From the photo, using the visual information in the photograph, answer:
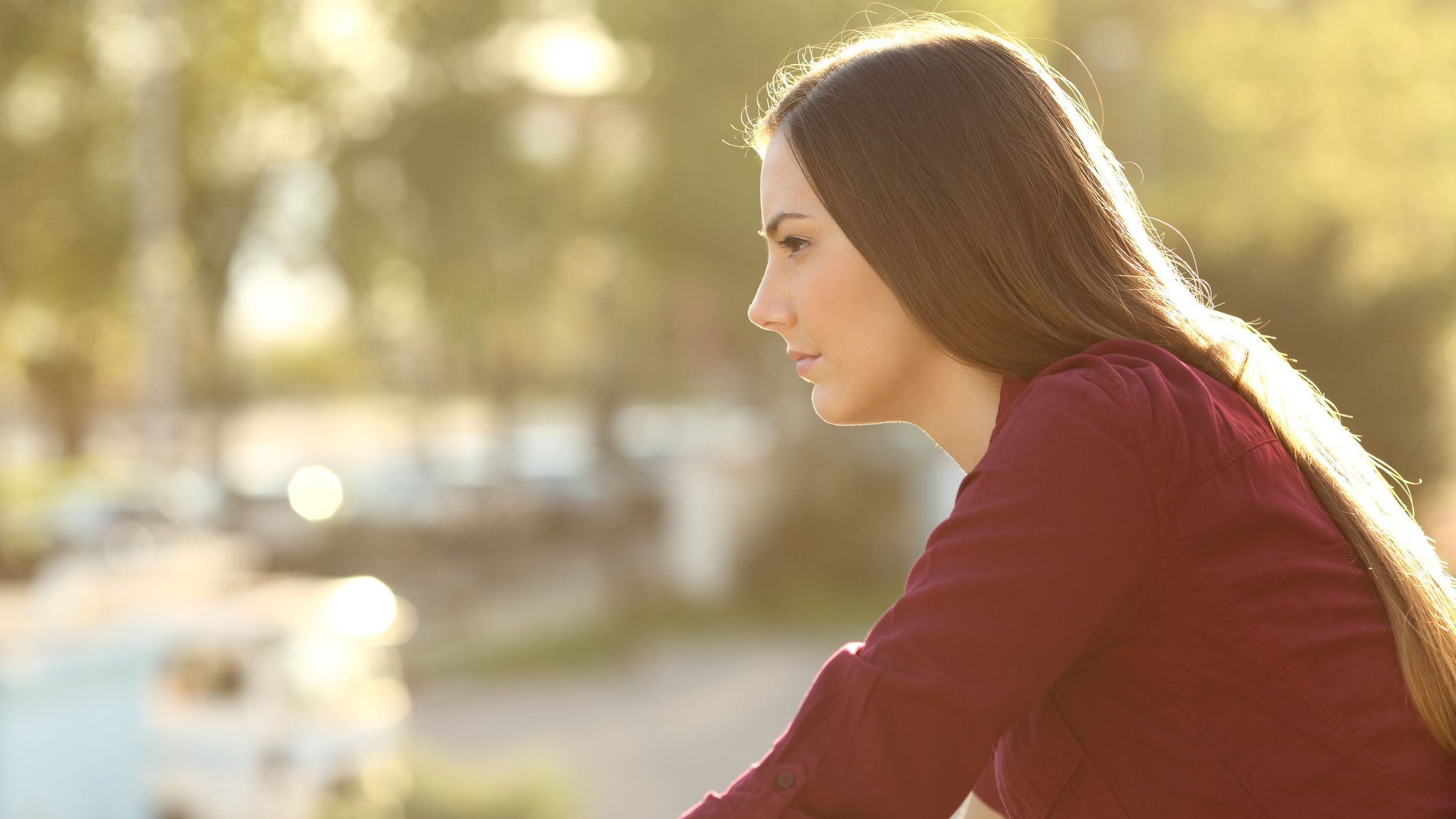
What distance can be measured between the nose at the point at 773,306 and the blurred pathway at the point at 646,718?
672 cm

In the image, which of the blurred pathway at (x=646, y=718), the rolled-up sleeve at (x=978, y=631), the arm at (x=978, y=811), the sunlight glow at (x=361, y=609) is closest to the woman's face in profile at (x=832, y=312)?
the rolled-up sleeve at (x=978, y=631)

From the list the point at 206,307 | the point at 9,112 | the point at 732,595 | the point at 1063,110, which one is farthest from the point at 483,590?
the point at 1063,110

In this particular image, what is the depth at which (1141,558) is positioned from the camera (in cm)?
121

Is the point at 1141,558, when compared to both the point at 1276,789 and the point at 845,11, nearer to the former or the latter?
the point at 1276,789

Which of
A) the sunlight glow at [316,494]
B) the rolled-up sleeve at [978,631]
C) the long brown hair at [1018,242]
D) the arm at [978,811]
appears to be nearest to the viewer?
the rolled-up sleeve at [978,631]

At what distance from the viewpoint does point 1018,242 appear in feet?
4.51

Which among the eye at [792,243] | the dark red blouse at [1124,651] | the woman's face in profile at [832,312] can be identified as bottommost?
the dark red blouse at [1124,651]

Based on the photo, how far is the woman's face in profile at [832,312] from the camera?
1426 millimetres

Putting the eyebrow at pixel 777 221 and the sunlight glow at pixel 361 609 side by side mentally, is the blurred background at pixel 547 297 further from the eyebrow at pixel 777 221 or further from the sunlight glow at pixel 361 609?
the eyebrow at pixel 777 221

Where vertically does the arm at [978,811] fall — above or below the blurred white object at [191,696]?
below

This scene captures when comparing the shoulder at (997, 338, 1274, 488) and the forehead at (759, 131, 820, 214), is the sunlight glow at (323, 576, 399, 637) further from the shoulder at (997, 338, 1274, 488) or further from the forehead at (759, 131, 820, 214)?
the shoulder at (997, 338, 1274, 488)

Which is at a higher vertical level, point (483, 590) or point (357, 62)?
point (357, 62)

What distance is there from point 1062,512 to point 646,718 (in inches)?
403

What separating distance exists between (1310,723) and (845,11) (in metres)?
14.7
